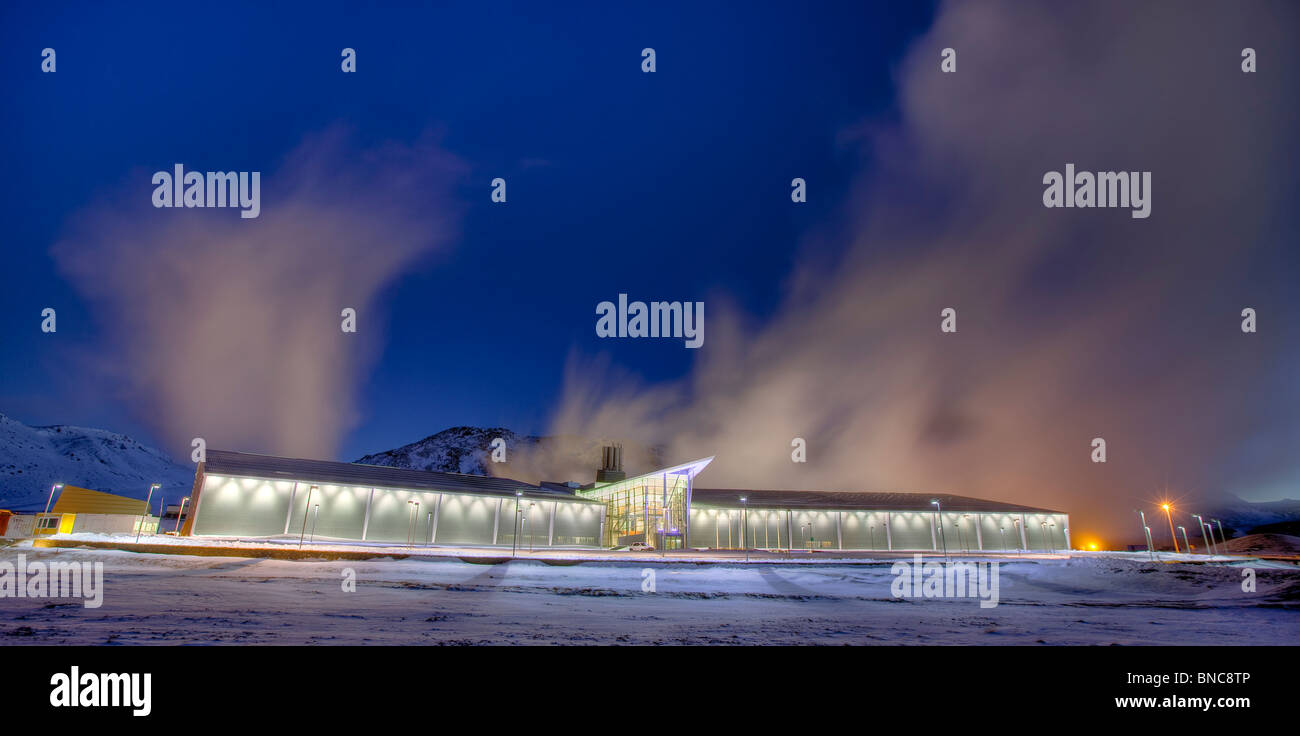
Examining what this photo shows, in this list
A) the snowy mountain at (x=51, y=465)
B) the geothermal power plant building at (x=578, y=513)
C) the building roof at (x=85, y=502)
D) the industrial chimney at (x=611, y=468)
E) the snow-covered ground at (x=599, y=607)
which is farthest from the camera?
the snowy mountain at (x=51, y=465)

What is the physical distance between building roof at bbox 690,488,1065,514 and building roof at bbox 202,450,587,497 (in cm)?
1932

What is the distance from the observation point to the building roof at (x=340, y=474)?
3888 centimetres

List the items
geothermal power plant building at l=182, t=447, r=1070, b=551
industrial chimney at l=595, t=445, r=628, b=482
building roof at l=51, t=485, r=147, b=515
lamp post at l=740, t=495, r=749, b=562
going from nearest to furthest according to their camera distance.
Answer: geothermal power plant building at l=182, t=447, r=1070, b=551
building roof at l=51, t=485, r=147, b=515
lamp post at l=740, t=495, r=749, b=562
industrial chimney at l=595, t=445, r=628, b=482

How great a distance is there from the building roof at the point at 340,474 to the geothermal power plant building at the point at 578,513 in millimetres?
105

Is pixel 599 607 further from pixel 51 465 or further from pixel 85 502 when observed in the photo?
pixel 51 465

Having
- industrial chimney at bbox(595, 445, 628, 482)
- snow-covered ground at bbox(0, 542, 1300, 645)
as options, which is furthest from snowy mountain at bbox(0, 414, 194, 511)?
snow-covered ground at bbox(0, 542, 1300, 645)

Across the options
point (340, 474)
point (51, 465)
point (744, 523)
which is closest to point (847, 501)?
point (744, 523)

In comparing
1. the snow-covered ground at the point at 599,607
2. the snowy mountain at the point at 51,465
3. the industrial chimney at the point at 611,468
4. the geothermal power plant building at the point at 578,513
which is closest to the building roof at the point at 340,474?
the geothermal power plant building at the point at 578,513

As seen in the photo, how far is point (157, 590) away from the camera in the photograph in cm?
1434

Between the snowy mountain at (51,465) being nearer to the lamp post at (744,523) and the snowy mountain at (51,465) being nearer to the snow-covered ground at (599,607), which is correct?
the lamp post at (744,523)

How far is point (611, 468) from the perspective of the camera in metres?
67.6

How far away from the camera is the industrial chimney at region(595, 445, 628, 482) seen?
64.3 meters

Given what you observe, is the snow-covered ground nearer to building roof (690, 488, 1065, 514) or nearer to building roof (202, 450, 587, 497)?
building roof (202, 450, 587, 497)

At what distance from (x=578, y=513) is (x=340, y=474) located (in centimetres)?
1968
